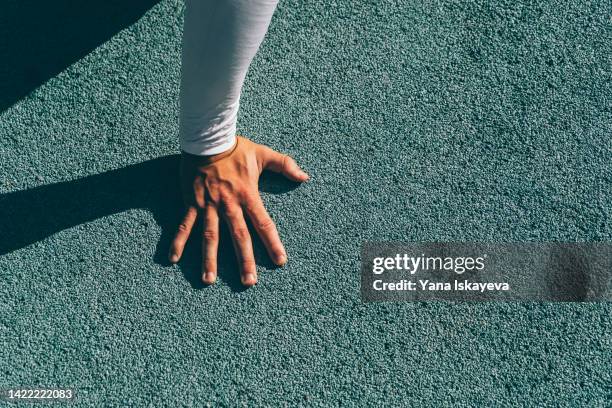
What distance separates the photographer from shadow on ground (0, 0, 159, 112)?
1.34 meters

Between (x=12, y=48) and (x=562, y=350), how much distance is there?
1475 millimetres

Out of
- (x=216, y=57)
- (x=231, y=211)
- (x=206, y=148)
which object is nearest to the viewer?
(x=216, y=57)

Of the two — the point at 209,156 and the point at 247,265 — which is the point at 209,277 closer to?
the point at 247,265

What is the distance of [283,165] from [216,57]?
48cm

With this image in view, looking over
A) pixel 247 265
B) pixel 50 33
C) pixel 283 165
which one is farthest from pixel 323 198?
pixel 50 33

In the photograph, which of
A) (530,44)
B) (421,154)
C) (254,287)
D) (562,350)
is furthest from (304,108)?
(562,350)

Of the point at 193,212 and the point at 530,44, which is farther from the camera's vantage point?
the point at 530,44

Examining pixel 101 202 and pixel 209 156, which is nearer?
pixel 209 156

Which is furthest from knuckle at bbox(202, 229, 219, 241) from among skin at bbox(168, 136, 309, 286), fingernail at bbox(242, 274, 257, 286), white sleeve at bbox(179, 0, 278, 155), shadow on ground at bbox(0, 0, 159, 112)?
shadow on ground at bbox(0, 0, 159, 112)

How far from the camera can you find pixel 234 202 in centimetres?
125

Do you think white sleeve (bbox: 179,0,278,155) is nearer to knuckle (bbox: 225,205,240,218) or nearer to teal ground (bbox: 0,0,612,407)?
knuckle (bbox: 225,205,240,218)

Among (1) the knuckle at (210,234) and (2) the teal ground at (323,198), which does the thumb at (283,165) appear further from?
(1) the knuckle at (210,234)

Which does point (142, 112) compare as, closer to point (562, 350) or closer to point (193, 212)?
point (193, 212)

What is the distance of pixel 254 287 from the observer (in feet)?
4.24
